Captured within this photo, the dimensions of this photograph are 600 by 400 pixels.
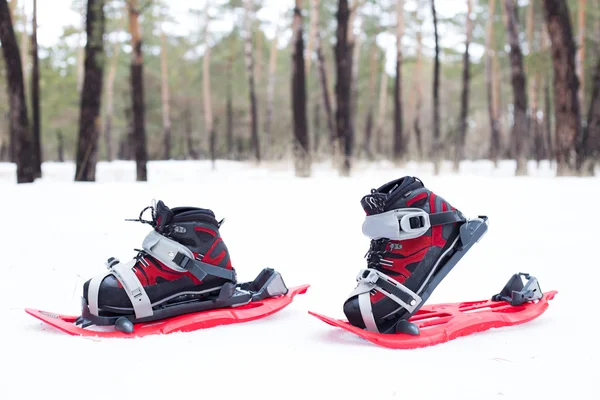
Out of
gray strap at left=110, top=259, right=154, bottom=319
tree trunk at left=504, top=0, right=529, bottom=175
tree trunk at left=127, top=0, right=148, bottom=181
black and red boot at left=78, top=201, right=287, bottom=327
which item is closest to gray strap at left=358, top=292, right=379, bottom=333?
black and red boot at left=78, top=201, right=287, bottom=327

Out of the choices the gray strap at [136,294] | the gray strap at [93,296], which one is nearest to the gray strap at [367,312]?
the gray strap at [136,294]

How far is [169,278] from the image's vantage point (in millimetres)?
2281

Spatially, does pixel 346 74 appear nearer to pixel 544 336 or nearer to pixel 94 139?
pixel 94 139

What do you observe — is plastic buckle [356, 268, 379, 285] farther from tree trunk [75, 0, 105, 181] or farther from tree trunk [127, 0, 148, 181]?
tree trunk [127, 0, 148, 181]

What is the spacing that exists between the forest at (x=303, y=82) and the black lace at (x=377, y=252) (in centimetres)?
564

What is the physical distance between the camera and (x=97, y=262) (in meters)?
3.25

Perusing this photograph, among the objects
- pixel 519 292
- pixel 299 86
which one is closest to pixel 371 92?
pixel 299 86

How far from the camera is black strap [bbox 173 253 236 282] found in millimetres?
2244

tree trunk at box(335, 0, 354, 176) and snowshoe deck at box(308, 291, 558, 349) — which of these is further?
tree trunk at box(335, 0, 354, 176)

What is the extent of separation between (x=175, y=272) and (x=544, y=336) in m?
1.53

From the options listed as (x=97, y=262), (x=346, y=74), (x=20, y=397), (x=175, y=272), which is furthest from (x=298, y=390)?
(x=346, y=74)

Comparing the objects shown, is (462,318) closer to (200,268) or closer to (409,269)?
(409,269)

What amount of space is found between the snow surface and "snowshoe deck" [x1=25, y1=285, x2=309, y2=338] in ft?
0.15

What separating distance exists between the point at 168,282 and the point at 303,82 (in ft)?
26.6
